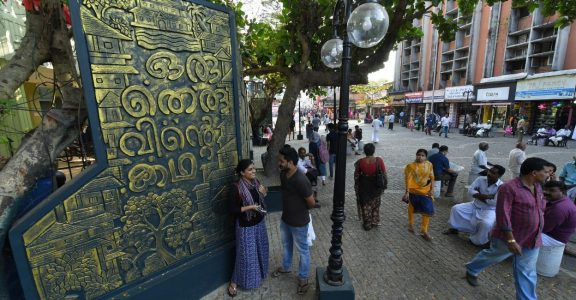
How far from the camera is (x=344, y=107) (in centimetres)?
276

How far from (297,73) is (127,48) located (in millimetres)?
4751

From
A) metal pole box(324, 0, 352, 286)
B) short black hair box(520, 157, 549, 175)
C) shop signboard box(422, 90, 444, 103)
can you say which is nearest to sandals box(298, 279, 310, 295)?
metal pole box(324, 0, 352, 286)

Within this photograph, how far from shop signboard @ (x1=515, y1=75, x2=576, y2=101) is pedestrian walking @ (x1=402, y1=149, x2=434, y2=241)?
19.4m

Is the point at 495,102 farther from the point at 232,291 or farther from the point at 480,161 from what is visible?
the point at 232,291

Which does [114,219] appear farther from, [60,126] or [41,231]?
[60,126]

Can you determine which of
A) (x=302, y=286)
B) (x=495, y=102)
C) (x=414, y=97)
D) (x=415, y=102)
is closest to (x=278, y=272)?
(x=302, y=286)

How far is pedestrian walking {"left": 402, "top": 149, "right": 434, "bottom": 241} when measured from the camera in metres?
4.52

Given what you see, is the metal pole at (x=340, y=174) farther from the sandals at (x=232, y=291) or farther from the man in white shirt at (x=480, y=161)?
the man in white shirt at (x=480, y=161)

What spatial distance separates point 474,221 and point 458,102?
26510 millimetres

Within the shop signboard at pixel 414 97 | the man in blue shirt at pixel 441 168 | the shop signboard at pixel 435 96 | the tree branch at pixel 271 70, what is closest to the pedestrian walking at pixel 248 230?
the tree branch at pixel 271 70

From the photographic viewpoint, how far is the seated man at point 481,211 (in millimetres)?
4176

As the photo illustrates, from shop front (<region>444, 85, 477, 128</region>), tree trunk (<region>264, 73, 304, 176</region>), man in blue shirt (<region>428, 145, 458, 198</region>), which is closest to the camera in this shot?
man in blue shirt (<region>428, 145, 458, 198</region>)

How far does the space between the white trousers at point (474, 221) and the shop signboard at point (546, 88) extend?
19012 millimetres

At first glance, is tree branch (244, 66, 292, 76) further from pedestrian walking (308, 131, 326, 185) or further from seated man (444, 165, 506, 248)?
seated man (444, 165, 506, 248)
